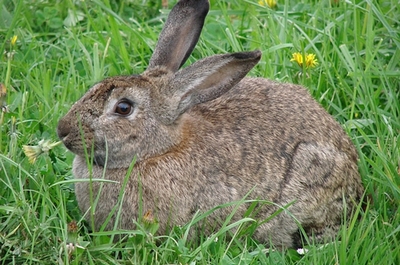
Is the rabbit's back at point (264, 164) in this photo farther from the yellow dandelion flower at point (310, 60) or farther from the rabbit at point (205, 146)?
the yellow dandelion flower at point (310, 60)

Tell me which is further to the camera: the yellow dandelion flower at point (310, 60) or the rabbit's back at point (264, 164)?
the yellow dandelion flower at point (310, 60)

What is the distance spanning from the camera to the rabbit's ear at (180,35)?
5871mm

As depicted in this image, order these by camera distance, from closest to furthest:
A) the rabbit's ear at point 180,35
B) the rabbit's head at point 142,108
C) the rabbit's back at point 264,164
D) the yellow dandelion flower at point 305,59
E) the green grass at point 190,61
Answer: the green grass at point 190,61 → the rabbit's head at point 142,108 → the rabbit's back at point 264,164 → the rabbit's ear at point 180,35 → the yellow dandelion flower at point 305,59

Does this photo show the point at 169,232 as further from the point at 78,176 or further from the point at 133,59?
the point at 133,59

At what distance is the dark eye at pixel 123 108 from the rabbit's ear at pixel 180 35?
47 cm

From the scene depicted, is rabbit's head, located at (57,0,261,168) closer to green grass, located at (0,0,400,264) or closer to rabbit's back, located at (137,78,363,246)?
rabbit's back, located at (137,78,363,246)

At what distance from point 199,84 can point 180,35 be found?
490mm

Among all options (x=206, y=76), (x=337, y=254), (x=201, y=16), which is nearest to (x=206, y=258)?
(x=337, y=254)

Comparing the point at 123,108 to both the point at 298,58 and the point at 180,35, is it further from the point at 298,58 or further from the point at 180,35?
the point at 298,58

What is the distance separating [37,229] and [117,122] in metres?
0.86

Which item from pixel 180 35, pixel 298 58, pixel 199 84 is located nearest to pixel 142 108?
pixel 199 84

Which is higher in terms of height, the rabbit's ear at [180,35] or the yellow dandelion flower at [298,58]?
the rabbit's ear at [180,35]

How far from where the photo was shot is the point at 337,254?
505 centimetres

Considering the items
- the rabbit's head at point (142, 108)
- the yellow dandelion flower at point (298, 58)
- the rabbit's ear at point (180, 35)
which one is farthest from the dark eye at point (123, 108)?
the yellow dandelion flower at point (298, 58)
